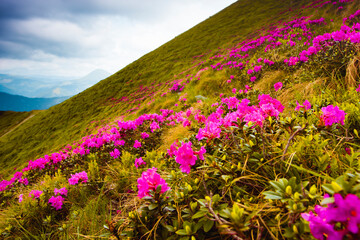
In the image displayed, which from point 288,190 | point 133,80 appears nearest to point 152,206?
point 288,190

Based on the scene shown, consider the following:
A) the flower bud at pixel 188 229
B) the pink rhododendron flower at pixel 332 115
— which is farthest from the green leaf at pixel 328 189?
the pink rhododendron flower at pixel 332 115

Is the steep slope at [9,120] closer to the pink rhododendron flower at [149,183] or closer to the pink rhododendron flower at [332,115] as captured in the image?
the pink rhododendron flower at [149,183]

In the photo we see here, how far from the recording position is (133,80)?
27656 millimetres

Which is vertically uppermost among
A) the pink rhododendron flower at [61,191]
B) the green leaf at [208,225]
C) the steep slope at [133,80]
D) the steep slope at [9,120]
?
the steep slope at [9,120]

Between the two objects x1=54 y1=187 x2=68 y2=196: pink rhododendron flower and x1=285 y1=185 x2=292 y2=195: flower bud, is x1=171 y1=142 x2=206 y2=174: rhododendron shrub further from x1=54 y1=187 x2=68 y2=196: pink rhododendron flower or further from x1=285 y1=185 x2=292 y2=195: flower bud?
x1=54 y1=187 x2=68 y2=196: pink rhododendron flower

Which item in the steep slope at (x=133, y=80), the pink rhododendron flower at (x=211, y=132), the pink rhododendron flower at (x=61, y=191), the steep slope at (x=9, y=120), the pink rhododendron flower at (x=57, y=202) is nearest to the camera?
the pink rhododendron flower at (x=211, y=132)

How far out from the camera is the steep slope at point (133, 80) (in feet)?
72.3

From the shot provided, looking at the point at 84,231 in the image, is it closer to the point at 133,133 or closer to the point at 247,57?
the point at 133,133

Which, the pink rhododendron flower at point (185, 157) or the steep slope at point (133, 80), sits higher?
the steep slope at point (133, 80)

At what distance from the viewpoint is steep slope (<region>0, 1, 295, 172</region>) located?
867 inches

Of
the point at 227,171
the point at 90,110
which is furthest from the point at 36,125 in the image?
the point at 227,171

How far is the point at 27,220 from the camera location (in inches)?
96.5

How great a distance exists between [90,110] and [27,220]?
2473 centimetres

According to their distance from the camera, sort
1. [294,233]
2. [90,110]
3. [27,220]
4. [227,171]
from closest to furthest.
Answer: [294,233]
[227,171]
[27,220]
[90,110]
